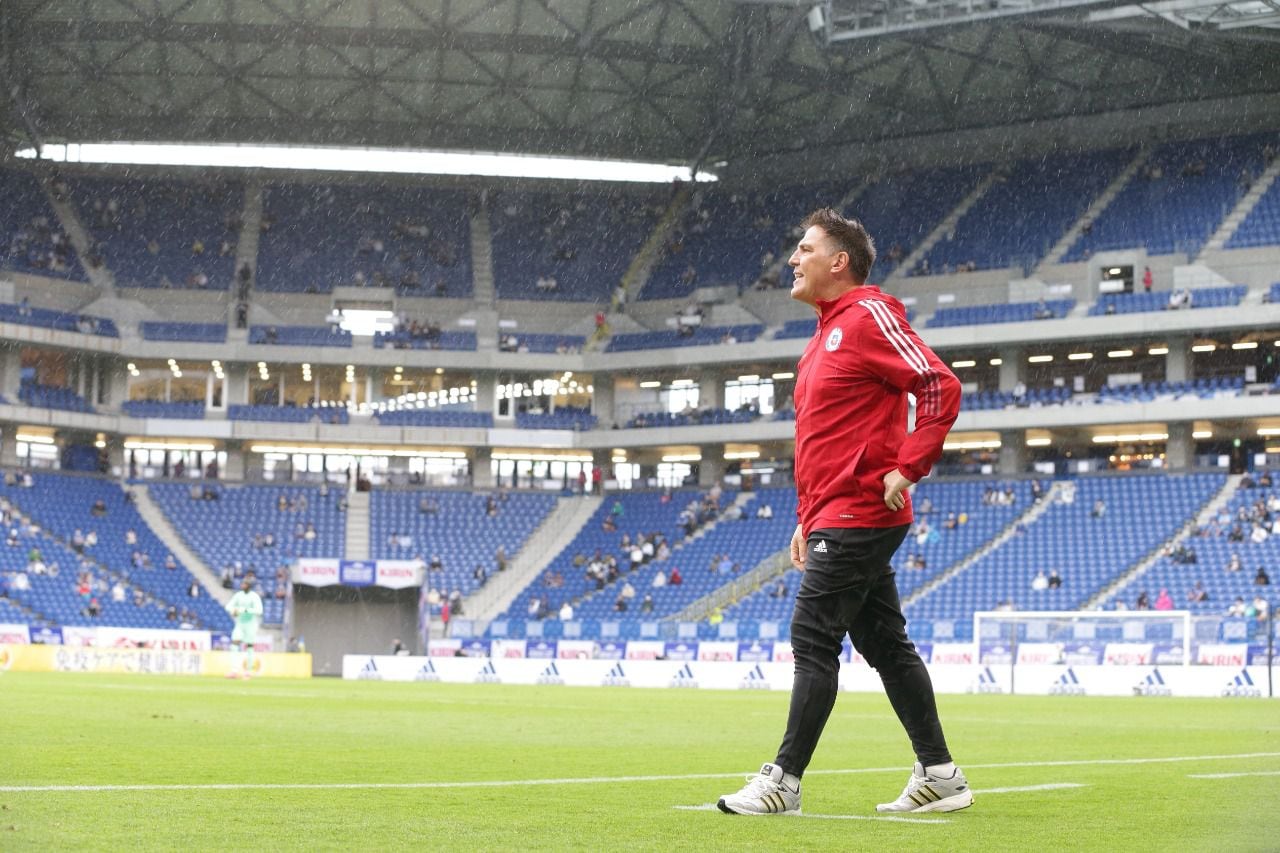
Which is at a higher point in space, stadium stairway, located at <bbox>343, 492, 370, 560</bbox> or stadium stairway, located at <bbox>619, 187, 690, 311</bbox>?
stadium stairway, located at <bbox>619, 187, 690, 311</bbox>

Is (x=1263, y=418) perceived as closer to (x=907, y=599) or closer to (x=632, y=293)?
(x=907, y=599)

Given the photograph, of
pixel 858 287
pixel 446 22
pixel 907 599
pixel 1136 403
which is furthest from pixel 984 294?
pixel 858 287

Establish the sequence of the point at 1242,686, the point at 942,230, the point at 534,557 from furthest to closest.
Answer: the point at 942,230, the point at 534,557, the point at 1242,686

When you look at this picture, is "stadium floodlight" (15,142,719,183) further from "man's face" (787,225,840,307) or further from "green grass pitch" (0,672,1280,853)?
"man's face" (787,225,840,307)

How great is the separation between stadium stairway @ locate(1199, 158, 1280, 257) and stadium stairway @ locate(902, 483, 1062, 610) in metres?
10.8

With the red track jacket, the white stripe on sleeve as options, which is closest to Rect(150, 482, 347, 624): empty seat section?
the red track jacket

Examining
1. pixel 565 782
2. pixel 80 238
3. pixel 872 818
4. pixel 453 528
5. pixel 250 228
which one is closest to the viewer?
pixel 872 818

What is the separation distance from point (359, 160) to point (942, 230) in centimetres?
2560

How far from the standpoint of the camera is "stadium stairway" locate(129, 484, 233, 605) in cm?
6619

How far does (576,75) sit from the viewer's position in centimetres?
6650

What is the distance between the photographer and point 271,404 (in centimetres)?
7650

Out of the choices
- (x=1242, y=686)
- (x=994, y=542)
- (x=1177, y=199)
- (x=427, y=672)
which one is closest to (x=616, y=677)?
(x=427, y=672)

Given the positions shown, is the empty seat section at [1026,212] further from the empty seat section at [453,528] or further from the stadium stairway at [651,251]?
the empty seat section at [453,528]

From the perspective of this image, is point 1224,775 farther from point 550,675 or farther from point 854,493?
point 550,675
